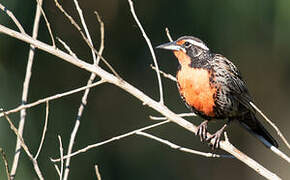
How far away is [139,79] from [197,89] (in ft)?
17.4

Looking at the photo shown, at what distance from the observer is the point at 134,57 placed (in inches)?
403

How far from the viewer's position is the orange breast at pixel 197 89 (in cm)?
497

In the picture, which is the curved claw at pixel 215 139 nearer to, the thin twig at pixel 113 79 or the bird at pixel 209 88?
the bird at pixel 209 88

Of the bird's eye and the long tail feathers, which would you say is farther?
the long tail feathers

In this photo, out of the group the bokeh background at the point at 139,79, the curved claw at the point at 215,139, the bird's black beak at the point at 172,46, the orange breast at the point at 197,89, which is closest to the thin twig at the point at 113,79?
the curved claw at the point at 215,139

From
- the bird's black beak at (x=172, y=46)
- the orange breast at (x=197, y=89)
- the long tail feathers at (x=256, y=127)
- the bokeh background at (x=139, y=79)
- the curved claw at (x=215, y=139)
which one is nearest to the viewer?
the curved claw at (x=215, y=139)

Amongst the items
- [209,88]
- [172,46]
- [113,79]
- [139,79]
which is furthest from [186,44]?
[139,79]

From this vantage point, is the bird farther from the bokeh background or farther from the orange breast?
the bokeh background

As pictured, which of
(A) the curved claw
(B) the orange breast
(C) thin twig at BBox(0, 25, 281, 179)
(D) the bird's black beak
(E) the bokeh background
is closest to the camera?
(C) thin twig at BBox(0, 25, 281, 179)

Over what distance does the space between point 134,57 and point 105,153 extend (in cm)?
158

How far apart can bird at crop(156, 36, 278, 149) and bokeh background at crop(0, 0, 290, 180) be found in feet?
6.68

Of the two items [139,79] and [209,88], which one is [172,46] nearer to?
[209,88]

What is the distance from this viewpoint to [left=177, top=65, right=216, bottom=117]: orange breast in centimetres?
497

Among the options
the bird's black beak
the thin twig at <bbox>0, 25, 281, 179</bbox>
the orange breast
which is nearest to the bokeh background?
the bird's black beak
